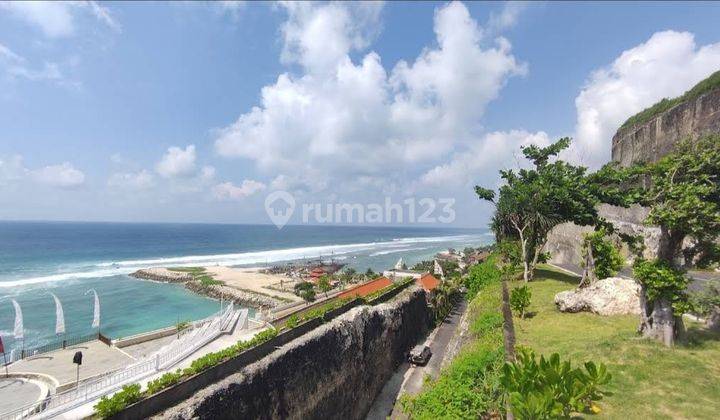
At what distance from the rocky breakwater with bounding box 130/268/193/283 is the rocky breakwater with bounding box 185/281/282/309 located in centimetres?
520

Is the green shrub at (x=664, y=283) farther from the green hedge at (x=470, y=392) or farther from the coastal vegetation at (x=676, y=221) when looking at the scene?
the green hedge at (x=470, y=392)

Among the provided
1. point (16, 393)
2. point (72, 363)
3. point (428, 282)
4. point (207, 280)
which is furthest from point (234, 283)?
point (16, 393)

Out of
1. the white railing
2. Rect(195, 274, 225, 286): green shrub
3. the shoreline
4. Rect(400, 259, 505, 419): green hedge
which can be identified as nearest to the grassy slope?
Rect(400, 259, 505, 419): green hedge

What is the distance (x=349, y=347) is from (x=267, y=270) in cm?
5909

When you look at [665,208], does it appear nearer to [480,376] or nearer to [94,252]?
[480,376]

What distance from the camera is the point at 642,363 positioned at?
8.55 m

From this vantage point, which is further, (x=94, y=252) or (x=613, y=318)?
(x=94, y=252)

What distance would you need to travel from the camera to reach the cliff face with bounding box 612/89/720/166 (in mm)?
30328

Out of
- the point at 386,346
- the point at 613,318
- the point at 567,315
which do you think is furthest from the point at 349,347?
the point at 613,318

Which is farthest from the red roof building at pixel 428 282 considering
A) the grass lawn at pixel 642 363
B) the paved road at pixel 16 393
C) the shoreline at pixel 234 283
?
the paved road at pixel 16 393

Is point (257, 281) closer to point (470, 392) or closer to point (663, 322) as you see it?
point (470, 392)

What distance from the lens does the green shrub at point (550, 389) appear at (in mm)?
5953

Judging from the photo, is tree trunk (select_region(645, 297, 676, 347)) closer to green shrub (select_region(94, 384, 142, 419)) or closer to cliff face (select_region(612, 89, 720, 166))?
green shrub (select_region(94, 384, 142, 419))

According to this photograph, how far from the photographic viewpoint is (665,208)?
29.3 ft
